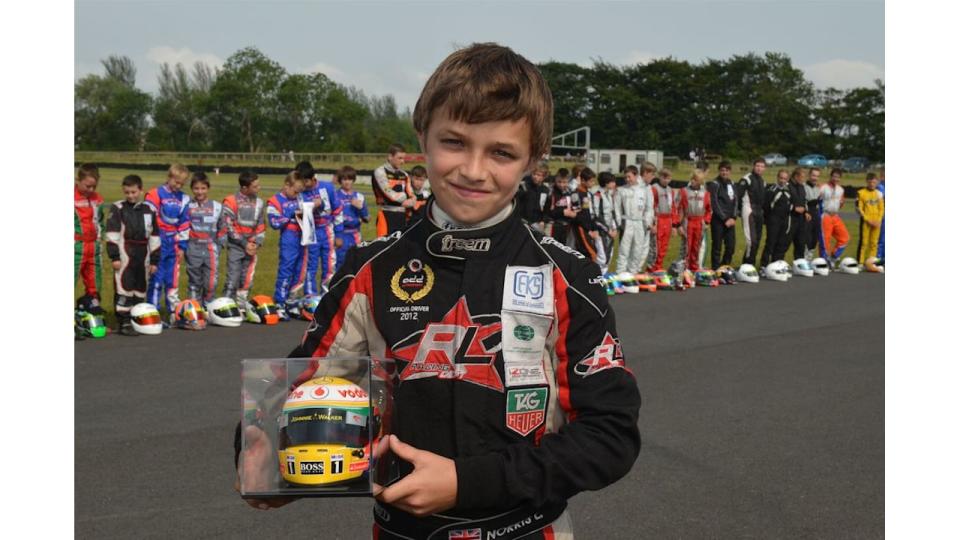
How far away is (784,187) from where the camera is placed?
1778 centimetres

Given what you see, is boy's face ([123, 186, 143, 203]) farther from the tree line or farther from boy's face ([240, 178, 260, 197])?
the tree line

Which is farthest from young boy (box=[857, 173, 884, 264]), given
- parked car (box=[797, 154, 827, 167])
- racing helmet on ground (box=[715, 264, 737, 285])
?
parked car (box=[797, 154, 827, 167])

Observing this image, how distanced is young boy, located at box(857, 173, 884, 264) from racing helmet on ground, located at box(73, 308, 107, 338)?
15.2 m

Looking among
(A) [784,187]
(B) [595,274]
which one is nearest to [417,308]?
(B) [595,274]

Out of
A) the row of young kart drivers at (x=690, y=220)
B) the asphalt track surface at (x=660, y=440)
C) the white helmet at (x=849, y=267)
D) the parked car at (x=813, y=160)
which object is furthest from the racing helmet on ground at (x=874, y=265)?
the parked car at (x=813, y=160)

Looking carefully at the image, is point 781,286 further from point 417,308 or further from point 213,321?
point 417,308

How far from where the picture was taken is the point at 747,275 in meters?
15.9

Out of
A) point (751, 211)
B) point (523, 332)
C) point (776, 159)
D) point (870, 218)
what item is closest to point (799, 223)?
point (751, 211)

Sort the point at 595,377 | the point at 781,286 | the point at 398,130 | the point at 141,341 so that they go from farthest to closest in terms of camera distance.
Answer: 1. the point at 398,130
2. the point at 781,286
3. the point at 141,341
4. the point at 595,377

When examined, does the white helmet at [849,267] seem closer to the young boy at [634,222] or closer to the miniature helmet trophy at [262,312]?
the young boy at [634,222]

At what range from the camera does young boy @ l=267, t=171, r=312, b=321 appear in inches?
474

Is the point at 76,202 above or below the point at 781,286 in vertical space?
above

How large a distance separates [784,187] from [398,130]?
83428 mm

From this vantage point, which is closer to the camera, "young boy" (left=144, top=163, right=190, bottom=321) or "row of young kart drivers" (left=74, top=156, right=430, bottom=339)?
"row of young kart drivers" (left=74, top=156, right=430, bottom=339)
